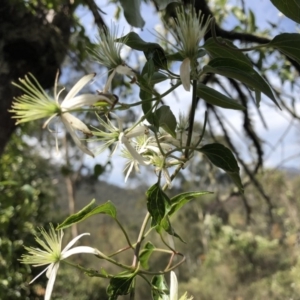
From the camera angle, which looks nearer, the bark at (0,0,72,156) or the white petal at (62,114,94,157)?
the white petal at (62,114,94,157)

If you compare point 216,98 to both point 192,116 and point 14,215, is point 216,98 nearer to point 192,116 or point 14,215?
point 192,116

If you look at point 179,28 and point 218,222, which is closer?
point 179,28

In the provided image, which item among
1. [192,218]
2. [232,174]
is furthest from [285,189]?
[232,174]

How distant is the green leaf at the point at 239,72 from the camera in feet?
0.85

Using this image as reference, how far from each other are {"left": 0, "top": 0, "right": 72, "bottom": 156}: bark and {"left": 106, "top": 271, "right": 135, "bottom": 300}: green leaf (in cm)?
70

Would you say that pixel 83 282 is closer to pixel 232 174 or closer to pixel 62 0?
pixel 62 0

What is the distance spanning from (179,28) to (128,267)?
15 cm

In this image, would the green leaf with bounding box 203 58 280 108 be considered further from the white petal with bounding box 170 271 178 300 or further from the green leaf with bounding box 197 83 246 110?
the white petal with bounding box 170 271 178 300

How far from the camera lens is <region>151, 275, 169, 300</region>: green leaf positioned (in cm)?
30

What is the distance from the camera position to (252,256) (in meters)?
7.66

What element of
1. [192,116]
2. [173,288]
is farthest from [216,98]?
[173,288]

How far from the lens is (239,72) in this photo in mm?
262

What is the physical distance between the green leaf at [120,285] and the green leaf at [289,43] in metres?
0.17

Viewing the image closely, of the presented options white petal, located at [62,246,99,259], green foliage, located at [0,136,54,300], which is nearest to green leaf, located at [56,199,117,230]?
white petal, located at [62,246,99,259]
